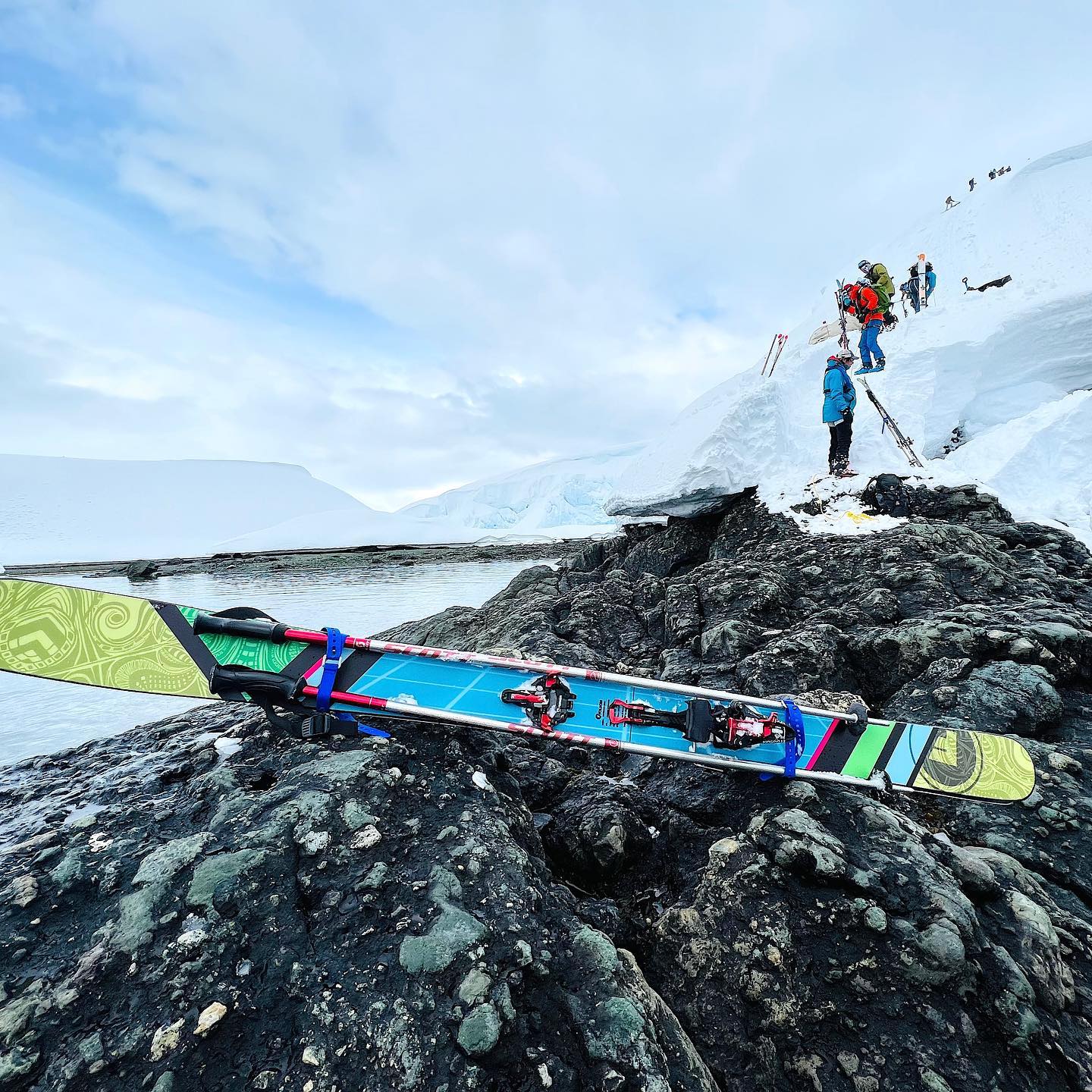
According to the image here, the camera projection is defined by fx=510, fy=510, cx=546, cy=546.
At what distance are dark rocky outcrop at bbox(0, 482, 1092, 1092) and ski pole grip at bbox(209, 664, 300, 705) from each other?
1.19 ft

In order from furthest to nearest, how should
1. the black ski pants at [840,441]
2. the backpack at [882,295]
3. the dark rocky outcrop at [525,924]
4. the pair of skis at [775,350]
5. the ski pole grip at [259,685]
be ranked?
1. the pair of skis at [775,350]
2. the backpack at [882,295]
3. the black ski pants at [840,441]
4. the ski pole grip at [259,685]
5. the dark rocky outcrop at [525,924]

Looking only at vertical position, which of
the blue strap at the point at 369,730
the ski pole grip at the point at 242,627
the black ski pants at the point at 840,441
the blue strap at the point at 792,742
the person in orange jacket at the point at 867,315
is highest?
the person in orange jacket at the point at 867,315

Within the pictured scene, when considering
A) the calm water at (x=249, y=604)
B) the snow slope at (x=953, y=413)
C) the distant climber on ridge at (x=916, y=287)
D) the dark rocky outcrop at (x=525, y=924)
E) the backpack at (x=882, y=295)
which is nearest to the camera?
the dark rocky outcrop at (x=525, y=924)

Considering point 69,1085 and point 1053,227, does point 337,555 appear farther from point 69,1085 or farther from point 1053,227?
point 1053,227

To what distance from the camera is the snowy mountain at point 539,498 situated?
278 ft

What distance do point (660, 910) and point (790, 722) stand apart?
1.68 metres

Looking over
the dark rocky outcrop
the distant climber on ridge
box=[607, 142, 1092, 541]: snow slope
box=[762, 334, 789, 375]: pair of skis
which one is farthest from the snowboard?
the distant climber on ridge

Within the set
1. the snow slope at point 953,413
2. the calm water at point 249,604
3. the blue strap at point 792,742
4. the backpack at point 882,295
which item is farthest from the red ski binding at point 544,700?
the backpack at point 882,295

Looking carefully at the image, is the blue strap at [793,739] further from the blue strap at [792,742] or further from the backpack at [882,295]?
the backpack at [882,295]

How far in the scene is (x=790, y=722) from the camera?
400cm

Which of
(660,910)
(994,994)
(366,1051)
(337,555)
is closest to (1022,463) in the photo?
(994,994)

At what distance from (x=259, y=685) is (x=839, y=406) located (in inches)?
420

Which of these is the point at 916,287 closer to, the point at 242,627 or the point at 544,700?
the point at 544,700

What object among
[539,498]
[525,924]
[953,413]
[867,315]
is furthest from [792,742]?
[539,498]
